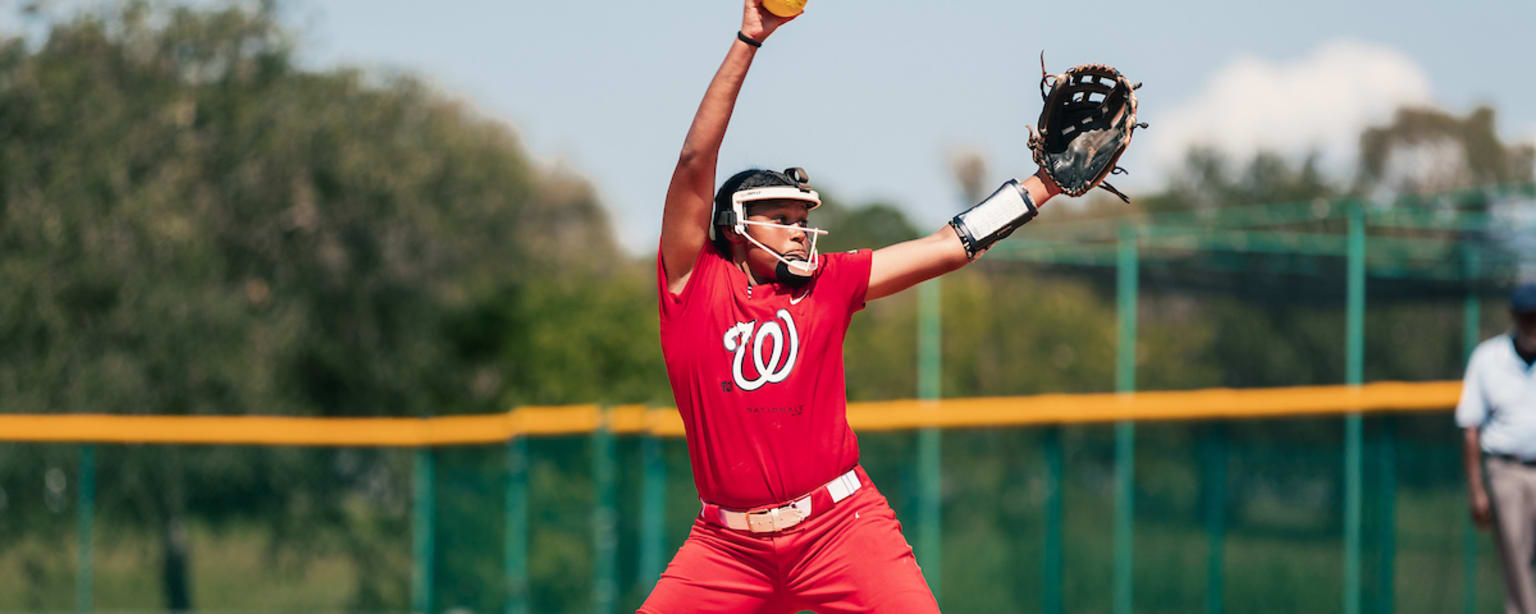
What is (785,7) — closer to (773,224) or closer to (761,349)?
(773,224)

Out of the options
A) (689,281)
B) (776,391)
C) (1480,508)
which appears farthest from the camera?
(1480,508)

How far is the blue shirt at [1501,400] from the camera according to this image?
7676 millimetres

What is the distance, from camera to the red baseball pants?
4137 mm

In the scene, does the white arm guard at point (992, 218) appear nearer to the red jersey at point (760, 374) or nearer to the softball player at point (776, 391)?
the softball player at point (776, 391)

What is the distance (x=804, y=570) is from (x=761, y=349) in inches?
23.9

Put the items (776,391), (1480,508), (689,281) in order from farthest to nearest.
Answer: (1480,508)
(689,281)
(776,391)

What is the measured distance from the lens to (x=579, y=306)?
31.8 meters

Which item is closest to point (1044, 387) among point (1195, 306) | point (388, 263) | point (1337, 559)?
point (1195, 306)

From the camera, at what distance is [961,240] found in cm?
423

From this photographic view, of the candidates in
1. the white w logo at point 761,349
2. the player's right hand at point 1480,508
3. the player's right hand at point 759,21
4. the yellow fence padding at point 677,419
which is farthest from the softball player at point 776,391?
the yellow fence padding at point 677,419

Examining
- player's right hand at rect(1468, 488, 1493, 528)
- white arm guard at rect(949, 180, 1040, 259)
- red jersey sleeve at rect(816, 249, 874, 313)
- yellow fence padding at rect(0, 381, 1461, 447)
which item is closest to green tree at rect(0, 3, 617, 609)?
yellow fence padding at rect(0, 381, 1461, 447)

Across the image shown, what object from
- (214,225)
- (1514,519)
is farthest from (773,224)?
(214,225)

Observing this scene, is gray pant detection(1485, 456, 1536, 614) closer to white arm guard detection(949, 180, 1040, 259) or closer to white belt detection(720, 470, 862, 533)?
white arm guard detection(949, 180, 1040, 259)

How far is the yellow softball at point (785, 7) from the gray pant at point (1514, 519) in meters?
5.43
